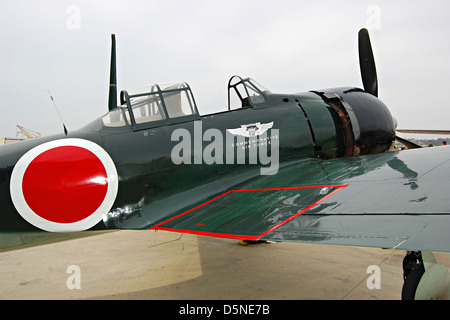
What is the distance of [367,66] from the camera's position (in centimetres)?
635

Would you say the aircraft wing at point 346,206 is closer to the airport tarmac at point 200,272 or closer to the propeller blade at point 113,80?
the airport tarmac at point 200,272

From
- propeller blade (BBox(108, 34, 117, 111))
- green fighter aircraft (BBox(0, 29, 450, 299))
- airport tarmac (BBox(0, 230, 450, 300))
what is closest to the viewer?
green fighter aircraft (BBox(0, 29, 450, 299))

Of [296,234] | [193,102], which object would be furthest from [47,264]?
[296,234]

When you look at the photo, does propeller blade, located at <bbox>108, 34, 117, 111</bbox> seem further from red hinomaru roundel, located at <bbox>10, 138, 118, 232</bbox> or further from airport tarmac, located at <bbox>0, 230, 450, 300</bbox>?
red hinomaru roundel, located at <bbox>10, 138, 118, 232</bbox>

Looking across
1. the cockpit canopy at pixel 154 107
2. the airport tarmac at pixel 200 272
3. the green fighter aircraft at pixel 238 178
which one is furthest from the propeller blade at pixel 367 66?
the cockpit canopy at pixel 154 107

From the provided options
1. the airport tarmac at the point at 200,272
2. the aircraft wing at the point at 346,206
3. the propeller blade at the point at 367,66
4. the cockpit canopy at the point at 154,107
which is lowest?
the airport tarmac at the point at 200,272

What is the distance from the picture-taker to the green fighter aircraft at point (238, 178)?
233 centimetres

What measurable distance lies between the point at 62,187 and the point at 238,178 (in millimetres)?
2029

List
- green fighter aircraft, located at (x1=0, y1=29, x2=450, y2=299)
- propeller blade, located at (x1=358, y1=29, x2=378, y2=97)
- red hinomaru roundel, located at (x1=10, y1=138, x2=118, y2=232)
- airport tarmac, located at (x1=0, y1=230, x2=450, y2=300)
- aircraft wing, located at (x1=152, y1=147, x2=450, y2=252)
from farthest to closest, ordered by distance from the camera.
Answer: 1. propeller blade, located at (x1=358, y1=29, x2=378, y2=97)
2. airport tarmac, located at (x1=0, y1=230, x2=450, y2=300)
3. red hinomaru roundel, located at (x1=10, y1=138, x2=118, y2=232)
4. green fighter aircraft, located at (x1=0, y1=29, x2=450, y2=299)
5. aircraft wing, located at (x1=152, y1=147, x2=450, y2=252)

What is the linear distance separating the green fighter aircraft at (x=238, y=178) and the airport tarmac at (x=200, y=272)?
60 cm

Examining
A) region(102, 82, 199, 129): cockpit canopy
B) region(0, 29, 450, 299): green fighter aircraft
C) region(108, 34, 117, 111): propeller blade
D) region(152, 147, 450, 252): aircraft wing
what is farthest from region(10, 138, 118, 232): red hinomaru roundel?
region(108, 34, 117, 111): propeller blade

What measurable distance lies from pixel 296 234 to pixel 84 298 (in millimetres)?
3066

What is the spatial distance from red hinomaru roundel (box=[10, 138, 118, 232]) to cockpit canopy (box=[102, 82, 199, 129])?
66cm

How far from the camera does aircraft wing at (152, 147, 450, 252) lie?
6.29ft
